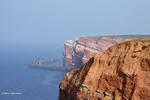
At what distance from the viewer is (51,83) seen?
122 metres

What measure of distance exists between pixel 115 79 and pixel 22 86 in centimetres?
10376

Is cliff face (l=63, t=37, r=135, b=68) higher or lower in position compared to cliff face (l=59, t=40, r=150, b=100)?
lower

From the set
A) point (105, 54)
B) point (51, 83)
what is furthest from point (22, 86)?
point (105, 54)

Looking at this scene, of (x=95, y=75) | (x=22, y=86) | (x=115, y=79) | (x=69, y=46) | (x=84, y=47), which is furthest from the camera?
(x=69, y=46)

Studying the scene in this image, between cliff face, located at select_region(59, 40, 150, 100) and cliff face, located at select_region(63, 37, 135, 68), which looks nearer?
cliff face, located at select_region(59, 40, 150, 100)

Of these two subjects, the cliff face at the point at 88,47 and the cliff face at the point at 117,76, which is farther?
the cliff face at the point at 88,47

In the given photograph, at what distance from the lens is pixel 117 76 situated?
17609mm

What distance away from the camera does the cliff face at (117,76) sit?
1633cm

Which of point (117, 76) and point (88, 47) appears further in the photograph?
point (88, 47)

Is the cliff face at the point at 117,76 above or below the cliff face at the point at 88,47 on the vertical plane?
above

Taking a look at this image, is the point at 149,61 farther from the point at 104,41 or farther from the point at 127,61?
the point at 104,41

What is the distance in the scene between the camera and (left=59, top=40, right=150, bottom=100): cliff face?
16327 mm

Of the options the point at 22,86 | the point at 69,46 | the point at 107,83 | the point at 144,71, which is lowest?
the point at 22,86

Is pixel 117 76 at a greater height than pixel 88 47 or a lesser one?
greater
